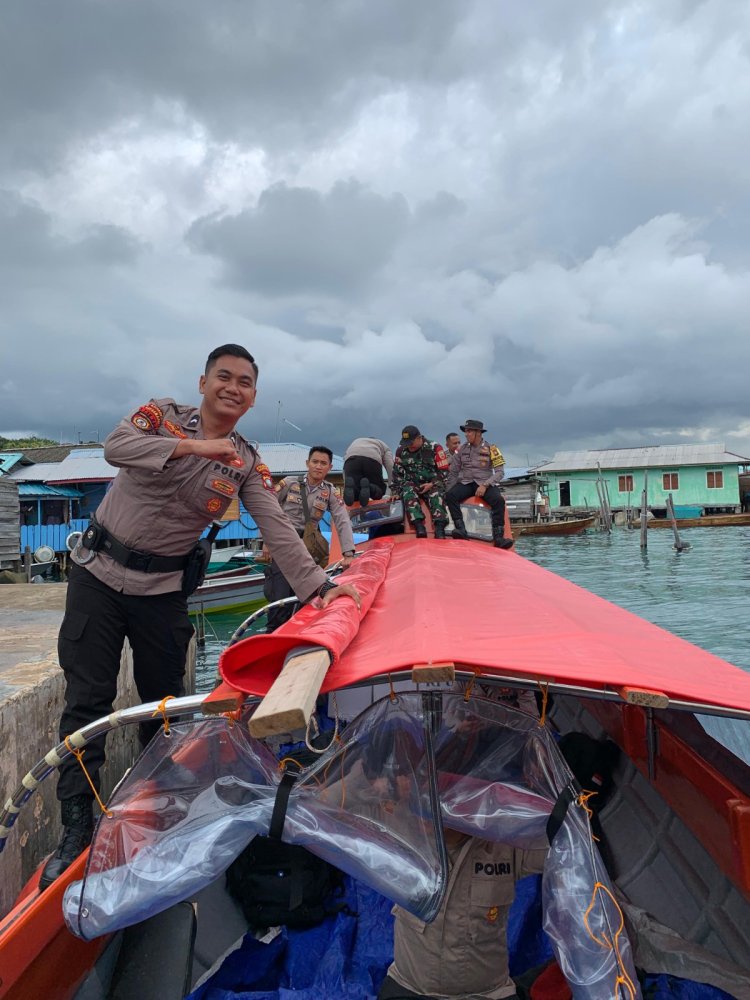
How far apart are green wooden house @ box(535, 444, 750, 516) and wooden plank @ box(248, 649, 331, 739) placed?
40969 mm

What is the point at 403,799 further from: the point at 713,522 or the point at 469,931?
the point at 713,522

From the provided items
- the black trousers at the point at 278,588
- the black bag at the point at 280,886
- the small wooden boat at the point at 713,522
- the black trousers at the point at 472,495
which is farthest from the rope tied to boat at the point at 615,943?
the small wooden boat at the point at 713,522

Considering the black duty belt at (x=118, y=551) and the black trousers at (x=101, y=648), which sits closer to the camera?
the black trousers at (x=101, y=648)

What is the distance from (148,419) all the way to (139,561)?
1.97 feet


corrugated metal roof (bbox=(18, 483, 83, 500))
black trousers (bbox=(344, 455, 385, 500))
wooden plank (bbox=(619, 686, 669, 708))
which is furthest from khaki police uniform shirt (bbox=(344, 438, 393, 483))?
corrugated metal roof (bbox=(18, 483, 83, 500))

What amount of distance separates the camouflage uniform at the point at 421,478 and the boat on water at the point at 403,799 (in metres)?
4.75

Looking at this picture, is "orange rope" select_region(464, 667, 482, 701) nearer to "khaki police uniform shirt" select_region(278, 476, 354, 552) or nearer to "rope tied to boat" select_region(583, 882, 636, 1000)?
"rope tied to boat" select_region(583, 882, 636, 1000)

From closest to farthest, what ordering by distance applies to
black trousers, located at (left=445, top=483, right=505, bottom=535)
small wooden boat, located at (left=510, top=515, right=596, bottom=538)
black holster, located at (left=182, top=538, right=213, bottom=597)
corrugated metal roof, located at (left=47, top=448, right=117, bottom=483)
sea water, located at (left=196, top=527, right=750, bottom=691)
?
black holster, located at (left=182, top=538, right=213, bottom=597)
black trousers, located at (left=445, top=483, right=505, bottom=535)
sea water, located at (left=196, top=527, right=750, bottom=691)
corrugated metal roof, located at (left=47, top=448, right=117, bottom=483)
small wooden boat, located at (left=510, top=515, right=596, bottom=538)

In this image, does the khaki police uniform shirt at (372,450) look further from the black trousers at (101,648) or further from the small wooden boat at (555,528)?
the small wooden boat at (555,528)

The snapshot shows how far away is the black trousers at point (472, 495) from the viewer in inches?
336

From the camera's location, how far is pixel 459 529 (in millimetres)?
8180

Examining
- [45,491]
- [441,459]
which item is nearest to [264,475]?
[441,459]

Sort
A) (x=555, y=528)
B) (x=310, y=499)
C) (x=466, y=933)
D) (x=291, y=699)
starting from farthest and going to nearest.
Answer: (x=555, y=528) < (x=310, y=499) < (x=466, y=933) < (x=291, y=699)

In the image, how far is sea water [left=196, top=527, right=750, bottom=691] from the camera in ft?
35.4
